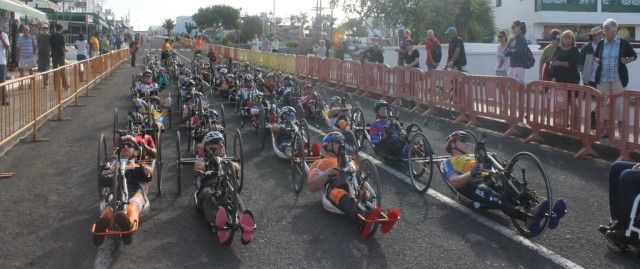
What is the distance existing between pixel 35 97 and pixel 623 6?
5059cm

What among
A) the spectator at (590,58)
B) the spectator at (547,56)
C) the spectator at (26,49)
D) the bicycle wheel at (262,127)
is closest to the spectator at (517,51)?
the spectator at (547,56)

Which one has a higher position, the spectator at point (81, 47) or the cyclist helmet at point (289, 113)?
the spectator at point (81, 47)

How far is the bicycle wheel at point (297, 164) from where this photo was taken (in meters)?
7.75

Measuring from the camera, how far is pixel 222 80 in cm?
1730

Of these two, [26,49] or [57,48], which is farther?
[57,48]

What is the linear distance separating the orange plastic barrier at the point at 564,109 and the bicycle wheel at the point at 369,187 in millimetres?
4785

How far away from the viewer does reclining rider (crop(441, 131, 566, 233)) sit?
19.1 feet

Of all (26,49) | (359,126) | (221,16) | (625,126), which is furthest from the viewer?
(221,16)

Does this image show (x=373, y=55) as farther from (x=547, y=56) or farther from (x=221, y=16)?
(x=221, y=16)

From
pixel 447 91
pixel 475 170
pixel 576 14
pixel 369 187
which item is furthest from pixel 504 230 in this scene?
pixel 576 14

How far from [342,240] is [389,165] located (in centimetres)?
336

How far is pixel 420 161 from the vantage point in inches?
313

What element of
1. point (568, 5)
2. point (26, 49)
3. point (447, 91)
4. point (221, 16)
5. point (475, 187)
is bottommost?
point (475, 187)

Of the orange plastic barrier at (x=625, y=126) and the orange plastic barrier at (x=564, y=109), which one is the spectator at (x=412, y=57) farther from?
the orange plastic barrier at (x=625, y=126)
